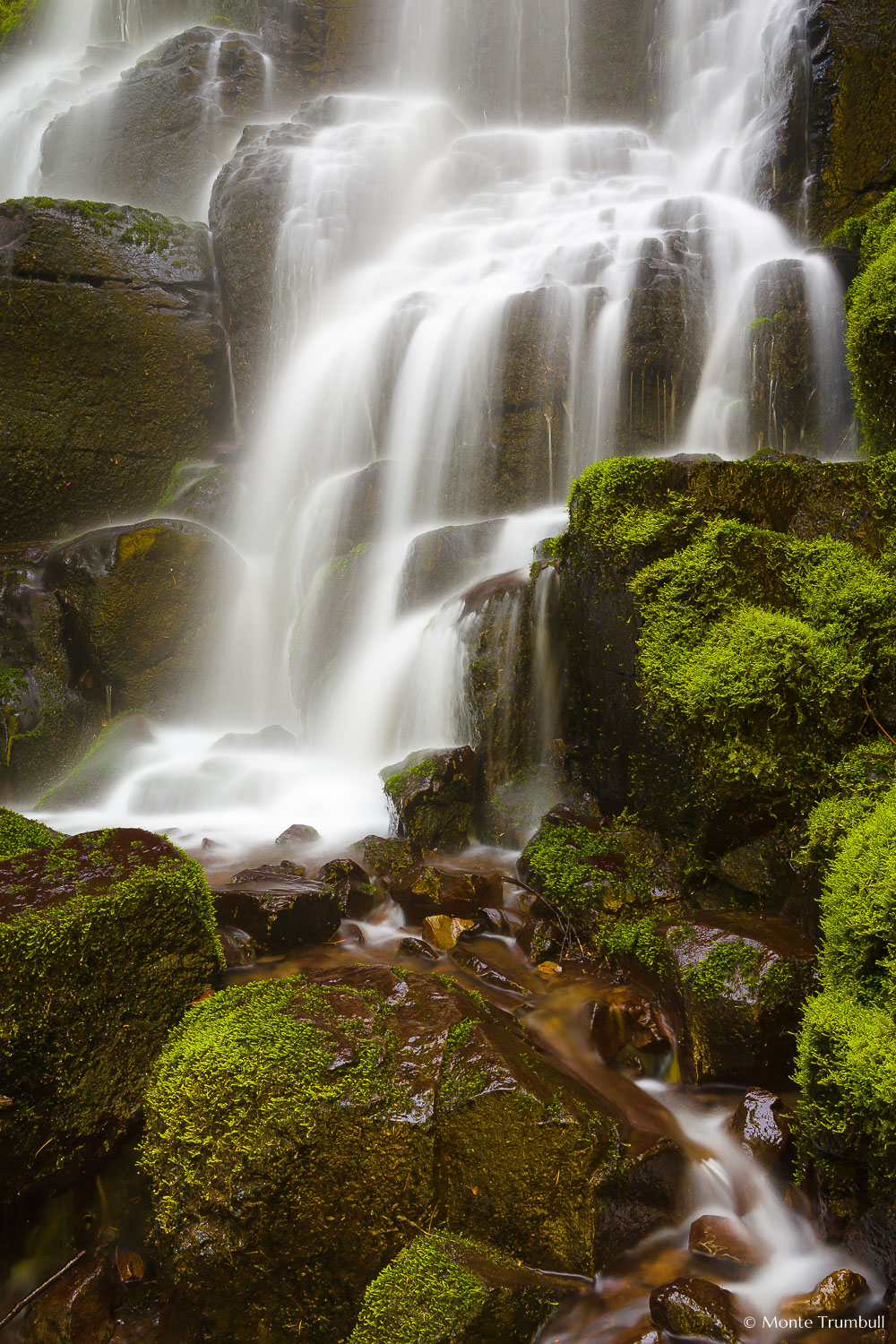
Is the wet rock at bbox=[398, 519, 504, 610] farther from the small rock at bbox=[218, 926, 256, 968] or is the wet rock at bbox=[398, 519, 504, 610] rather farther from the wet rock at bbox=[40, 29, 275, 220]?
the wet rock at bbox=[40, 29, 275, 220]

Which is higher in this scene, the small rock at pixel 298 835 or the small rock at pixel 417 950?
the small rock at pixel 417 950

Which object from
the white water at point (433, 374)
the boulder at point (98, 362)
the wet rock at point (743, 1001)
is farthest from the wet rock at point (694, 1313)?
the boulder at point (98, 362)

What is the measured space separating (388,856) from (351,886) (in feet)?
2.06

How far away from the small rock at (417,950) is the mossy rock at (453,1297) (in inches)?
73.8

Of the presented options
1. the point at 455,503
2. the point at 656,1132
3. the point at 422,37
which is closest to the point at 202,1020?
the point at 656,1132

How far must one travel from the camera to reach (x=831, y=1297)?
7.70 feet

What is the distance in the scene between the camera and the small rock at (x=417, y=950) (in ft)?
14.3

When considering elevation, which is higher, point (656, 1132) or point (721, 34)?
point (721, 34)

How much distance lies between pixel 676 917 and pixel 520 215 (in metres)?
13.7

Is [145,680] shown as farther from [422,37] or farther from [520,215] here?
[422,37]

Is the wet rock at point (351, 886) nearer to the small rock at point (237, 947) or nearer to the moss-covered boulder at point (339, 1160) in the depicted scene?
the small rock at point (237, 947)

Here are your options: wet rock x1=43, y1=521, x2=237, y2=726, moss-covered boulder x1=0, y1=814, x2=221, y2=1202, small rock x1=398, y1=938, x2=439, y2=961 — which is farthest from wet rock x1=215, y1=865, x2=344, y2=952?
wet rock x1=43, y1=521, x2=237, y2=726

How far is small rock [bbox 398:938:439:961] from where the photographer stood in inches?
171

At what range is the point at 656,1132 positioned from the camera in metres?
2.98
